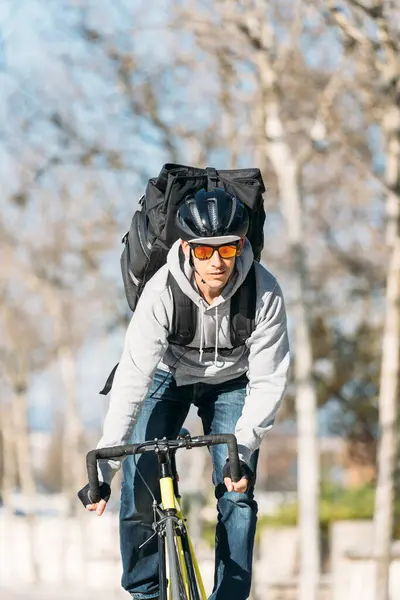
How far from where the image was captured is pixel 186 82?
16.2 meters

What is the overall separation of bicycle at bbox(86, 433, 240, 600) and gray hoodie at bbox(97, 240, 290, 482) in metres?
0.14

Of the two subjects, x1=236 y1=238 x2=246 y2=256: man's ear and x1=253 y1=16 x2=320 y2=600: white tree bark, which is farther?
x1=253 y1=16 x2=320 y2=600: white tree bark

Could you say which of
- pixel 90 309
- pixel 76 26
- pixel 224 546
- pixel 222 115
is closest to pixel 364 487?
pixel 90 309

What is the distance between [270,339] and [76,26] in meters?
10.8

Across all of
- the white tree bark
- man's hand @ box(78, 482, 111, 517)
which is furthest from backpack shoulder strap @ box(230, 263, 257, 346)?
the white tree bark

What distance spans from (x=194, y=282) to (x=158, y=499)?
988mm

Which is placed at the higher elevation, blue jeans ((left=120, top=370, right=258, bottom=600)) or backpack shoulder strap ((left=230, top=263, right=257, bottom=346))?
backpack shoulder strap ((left=230, top=263, right=257, bottom=346))

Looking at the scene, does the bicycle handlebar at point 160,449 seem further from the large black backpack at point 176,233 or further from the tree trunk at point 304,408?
the tree trunk at point 304,408

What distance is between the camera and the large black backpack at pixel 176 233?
5008mm

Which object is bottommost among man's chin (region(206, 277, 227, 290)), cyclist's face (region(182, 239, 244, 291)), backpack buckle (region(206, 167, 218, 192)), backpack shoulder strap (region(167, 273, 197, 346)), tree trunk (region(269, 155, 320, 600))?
tree trunk (region(269, 155, 320, 600))

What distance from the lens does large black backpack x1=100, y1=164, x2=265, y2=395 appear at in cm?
501

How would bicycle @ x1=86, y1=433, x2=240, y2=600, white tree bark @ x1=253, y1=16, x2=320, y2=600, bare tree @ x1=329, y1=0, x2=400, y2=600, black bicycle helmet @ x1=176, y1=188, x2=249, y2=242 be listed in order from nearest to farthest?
bicycle @ x1=86, y1=433, x2=240, y2=600 < black bicycle helmet @ x1=176, y1=188, x2=249, y2=242 < bare tree @ x1=329, y1=0, x2=400, y2=600 < white tree bark @ x1=253, y1=16, x2=320, y2=600

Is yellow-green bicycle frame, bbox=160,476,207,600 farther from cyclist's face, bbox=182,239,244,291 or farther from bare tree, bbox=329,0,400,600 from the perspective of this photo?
bare tree, bbox=329,0,400,600

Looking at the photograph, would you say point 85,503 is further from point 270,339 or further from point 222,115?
point 222,115
